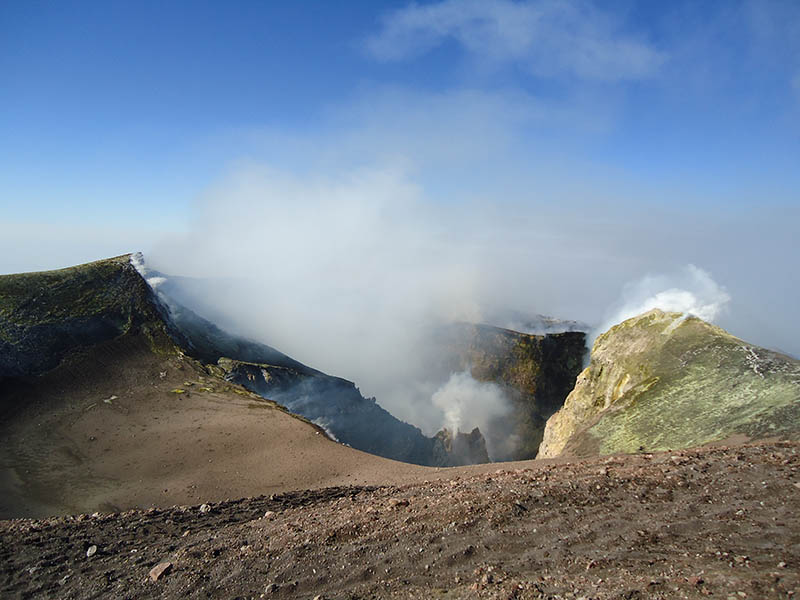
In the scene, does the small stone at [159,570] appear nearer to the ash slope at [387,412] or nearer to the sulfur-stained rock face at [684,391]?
the sulfur-stained rock face at [684,391]

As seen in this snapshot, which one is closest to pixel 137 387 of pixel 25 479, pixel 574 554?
pixel 25 479

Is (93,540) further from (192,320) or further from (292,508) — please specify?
(192,320)

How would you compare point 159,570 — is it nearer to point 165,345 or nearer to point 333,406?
point 165,345

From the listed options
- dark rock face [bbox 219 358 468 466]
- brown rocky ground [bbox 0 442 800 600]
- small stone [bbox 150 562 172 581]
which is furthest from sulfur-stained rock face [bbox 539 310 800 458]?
dark rock face [bbox 219 358 468 466]

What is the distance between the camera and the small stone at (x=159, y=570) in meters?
12.0

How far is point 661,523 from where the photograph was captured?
1224cm

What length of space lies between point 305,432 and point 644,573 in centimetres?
2442

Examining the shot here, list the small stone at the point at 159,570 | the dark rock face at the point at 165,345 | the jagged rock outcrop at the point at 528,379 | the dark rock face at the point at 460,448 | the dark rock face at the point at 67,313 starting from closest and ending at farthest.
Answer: the small stone at the point at 159,570, the dark rock face at the point at 67,313, the dark rock face at the point at 165,345, the dark rock face at the point at 460,448, the jagged rock outcrop at the point at 528,379

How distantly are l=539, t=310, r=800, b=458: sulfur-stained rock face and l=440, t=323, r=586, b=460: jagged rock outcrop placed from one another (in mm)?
55057

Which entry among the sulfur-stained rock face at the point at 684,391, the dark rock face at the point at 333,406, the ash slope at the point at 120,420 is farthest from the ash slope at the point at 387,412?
the sulfur-stained rock face at the point at 684,391

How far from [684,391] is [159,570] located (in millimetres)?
29968

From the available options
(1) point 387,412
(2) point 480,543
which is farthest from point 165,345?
(2) point 480,543

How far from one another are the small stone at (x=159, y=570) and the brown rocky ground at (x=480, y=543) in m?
0.09

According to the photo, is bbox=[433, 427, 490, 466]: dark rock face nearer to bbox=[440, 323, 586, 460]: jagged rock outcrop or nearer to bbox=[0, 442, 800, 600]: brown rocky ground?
bbox=[440, 323, 586, 460]: jagged rock outcrop
